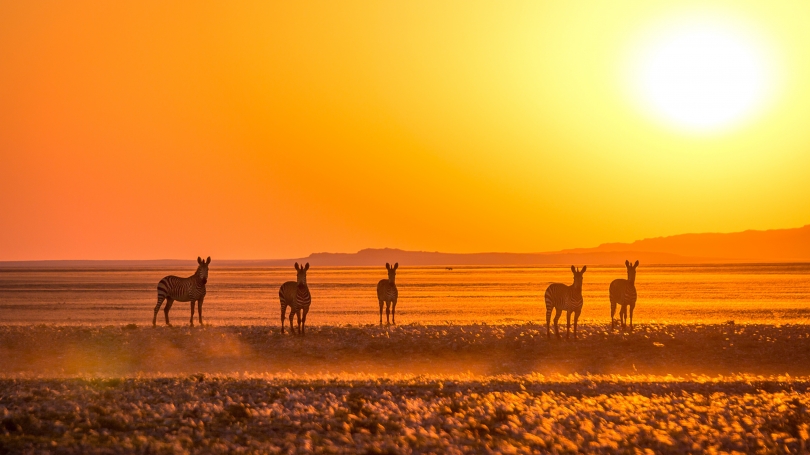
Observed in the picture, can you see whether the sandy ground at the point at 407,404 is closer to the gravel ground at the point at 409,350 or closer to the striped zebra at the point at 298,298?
the gravel ground at the point at 409,350

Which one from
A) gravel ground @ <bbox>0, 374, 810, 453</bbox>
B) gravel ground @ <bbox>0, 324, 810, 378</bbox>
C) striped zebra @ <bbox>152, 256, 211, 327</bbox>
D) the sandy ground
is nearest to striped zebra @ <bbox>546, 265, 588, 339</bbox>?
gravel ground @ <bbox>0, 324, 810, 378</bbox>

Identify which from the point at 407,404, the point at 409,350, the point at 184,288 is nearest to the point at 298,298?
the point at 409,350

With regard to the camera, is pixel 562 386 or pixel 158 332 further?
pixel 158 332

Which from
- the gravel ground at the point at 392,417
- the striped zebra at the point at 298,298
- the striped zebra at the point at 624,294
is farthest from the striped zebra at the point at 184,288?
the striped zebra at the point at 624,294

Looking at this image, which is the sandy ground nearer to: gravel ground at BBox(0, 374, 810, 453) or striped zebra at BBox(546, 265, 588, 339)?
gravel ground at BBox(0, 374, 810, 453)

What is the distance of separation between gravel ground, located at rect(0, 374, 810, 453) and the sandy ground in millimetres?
34

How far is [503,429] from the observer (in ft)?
40.5

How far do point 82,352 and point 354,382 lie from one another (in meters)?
12.7

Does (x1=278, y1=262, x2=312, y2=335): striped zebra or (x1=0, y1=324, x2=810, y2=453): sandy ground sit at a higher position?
(x1=278, y1=262, x2=312, y2=335): striped zebra

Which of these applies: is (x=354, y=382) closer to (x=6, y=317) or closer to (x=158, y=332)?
(x=158, y=332)

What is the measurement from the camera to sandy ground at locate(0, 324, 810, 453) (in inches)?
461

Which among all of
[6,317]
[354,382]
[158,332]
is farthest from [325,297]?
[354,382]

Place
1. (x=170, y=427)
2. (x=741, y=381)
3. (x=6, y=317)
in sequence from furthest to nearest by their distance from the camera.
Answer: (x=6, y=317) < (x=741, y=381) < (x=170, y=427)

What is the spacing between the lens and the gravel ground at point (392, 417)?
11.5 m
